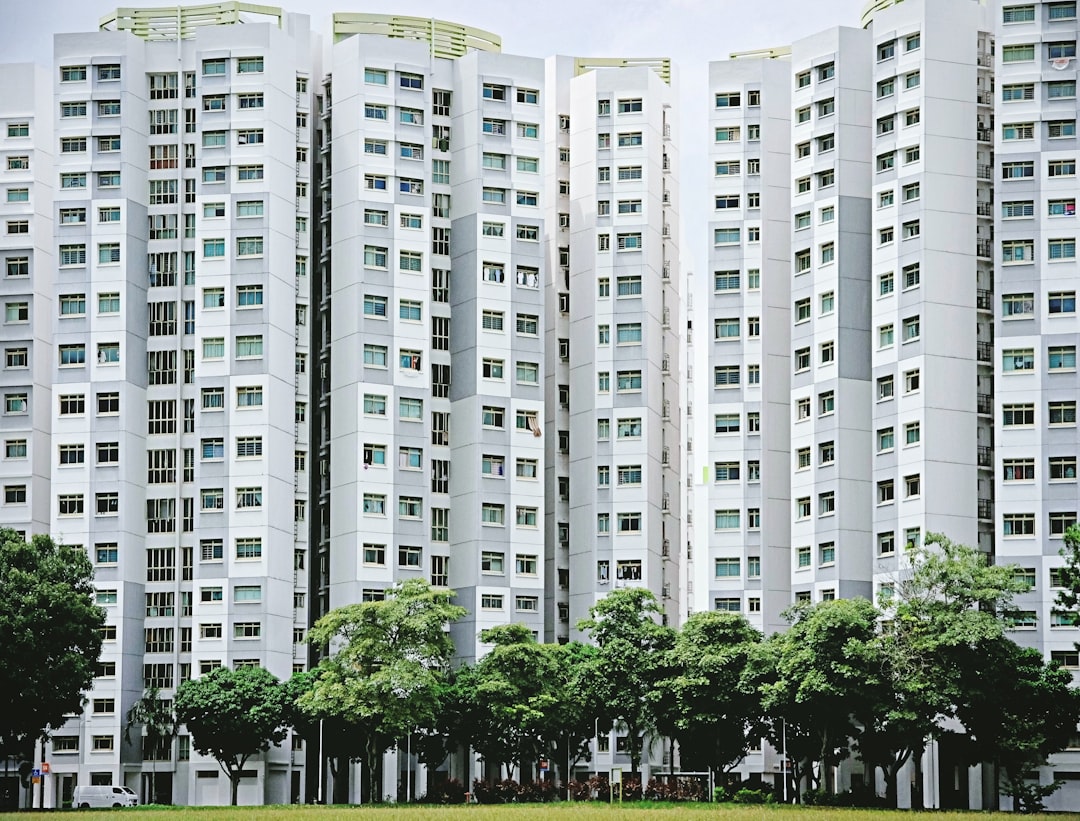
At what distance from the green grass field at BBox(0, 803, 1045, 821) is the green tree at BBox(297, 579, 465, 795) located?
282 inches

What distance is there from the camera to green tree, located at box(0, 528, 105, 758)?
8412 cm

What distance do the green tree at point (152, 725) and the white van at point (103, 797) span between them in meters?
3.94

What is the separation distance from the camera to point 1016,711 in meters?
84.1

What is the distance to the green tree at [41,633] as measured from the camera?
8412 cm

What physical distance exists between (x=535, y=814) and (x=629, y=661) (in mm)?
18251

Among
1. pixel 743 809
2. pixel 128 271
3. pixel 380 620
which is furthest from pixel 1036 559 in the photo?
pixel 128 271

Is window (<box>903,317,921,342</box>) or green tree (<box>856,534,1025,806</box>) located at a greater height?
window (<box>903,317,921,342</box>)

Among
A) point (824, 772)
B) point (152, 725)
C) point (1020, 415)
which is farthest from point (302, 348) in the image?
point (1020, 415)

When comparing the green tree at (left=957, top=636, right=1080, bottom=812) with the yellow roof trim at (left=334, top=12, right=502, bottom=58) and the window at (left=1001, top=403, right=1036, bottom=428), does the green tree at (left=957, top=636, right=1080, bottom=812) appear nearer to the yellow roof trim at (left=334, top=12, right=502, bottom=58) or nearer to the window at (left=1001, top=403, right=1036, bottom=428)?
the window at (left=1001, top=403, right=1036, bottom=428)

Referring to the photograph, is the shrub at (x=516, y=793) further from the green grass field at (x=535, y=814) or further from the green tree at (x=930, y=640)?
the green tree at (x=930, y=640)

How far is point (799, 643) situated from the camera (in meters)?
83.3

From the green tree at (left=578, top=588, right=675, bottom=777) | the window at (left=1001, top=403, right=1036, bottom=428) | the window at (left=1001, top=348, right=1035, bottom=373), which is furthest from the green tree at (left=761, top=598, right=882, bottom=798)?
the window at (left=1001, top=348, right=1035, bottom=373)

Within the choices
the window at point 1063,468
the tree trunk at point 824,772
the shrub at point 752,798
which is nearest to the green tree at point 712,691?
the shrub at point 752,798

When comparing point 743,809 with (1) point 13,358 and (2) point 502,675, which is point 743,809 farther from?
(1) point 13,358
